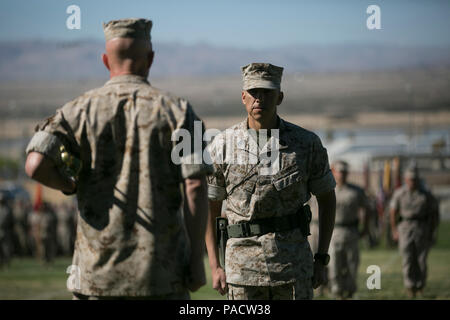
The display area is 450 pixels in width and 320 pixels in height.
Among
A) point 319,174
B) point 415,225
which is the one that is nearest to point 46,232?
point 415,225

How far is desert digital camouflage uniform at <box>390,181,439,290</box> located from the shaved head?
1154 centimetres

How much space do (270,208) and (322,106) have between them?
143674 mm

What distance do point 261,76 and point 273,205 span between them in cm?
97

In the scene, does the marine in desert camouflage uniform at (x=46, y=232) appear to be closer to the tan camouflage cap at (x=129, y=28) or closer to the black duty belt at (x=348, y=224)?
the black duty belt at (x=348, y=224)

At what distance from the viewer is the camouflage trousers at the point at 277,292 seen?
6387 millimetres

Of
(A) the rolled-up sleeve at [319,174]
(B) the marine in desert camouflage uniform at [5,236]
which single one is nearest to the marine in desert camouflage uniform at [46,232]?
(B) the marine in desert camouflage uniform at [5,236]

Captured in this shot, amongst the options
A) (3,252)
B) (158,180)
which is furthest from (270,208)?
(3,252)

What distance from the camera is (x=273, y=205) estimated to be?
21.2 feet

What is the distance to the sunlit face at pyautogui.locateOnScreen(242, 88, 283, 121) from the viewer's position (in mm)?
6652

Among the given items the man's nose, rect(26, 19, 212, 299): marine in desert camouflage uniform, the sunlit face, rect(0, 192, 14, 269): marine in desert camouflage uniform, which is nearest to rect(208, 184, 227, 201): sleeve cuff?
the sunlit face

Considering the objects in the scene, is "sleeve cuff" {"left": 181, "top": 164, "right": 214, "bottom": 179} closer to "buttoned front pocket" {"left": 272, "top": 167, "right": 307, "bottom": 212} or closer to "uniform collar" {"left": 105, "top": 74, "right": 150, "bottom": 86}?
"uniform collar" {"left": 105, "top": 74, "right": 150, "bottom": 86}
